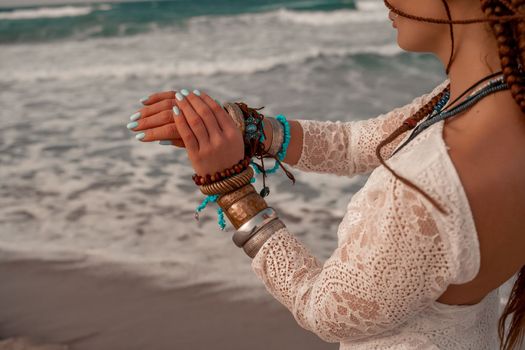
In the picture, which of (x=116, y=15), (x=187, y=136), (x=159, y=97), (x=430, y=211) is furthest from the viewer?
(x=116, y=15)

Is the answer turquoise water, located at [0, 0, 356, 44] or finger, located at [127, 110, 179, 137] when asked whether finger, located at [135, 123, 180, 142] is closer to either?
finger, located at [127, 110, 179, 137]

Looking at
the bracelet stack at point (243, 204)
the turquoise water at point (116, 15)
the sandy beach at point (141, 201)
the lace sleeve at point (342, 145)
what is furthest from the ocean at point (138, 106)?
the bracelet stack at point (243, 204)

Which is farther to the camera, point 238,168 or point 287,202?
point 287,202

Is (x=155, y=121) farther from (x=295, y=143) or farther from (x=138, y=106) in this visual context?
(x=138, y=106)

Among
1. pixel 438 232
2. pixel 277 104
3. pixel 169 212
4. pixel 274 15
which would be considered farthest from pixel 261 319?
pixel 274 15

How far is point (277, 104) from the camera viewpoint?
804 centimetres

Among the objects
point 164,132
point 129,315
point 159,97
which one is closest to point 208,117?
point 164,132

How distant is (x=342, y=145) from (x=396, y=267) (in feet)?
3.09

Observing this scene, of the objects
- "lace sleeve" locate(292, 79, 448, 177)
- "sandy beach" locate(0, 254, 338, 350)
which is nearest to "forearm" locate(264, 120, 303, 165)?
"lace sleeve" locate(292, 79, 448, 177)

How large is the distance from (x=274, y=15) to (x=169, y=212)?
16363mm

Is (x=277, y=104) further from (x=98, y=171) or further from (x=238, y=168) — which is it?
(x=238, y=168)

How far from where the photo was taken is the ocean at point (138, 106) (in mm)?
4078

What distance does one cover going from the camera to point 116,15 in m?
19.7

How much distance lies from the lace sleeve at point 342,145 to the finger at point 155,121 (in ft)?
2.11
